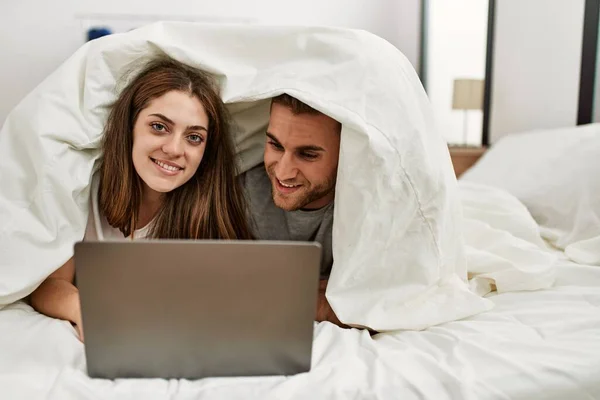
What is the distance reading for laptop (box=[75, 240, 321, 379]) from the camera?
28.0 inches

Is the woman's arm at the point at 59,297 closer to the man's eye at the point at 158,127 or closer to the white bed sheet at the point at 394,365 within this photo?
the white bed sheet at the point at 394,365

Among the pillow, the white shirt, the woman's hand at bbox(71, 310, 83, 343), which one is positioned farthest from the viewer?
the pillow

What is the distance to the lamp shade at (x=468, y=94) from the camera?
2.76m

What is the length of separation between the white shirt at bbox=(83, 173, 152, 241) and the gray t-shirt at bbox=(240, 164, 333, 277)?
0.25 m

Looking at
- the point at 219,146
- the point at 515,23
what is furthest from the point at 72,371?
the point at 515,23

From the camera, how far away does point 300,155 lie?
1.14 meters

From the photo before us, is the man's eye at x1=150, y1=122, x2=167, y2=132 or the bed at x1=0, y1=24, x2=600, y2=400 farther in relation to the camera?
the man's eye at x1=150, y1=122, x2=167, y2=132

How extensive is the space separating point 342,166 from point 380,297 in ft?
0.84

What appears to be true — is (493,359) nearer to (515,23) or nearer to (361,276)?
(361,276)

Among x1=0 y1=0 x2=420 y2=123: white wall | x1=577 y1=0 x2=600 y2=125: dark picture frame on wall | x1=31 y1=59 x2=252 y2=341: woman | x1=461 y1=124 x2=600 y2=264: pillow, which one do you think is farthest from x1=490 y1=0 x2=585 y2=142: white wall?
x1=31 y1=59 x2=252 y2=341: woman

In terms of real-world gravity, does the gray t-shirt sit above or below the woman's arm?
above

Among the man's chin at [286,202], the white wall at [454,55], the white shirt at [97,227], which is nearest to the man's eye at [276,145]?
the man's chin at [286,202]

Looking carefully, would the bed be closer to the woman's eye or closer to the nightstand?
the woman's eye

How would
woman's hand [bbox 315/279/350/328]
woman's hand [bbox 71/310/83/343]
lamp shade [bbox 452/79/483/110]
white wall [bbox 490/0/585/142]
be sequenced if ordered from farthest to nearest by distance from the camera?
lamp shade [bbox 452/79/483/110]
white wall [bbox 490/0/585/142]
woman's hand [bbox 315/279/350/328]
woman's hand [bbox 71/310/83/343]
